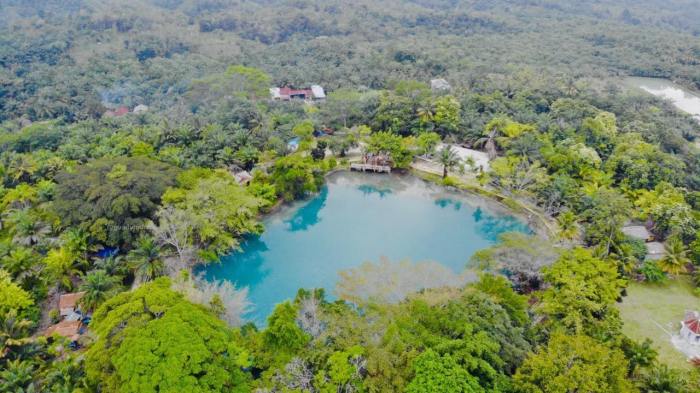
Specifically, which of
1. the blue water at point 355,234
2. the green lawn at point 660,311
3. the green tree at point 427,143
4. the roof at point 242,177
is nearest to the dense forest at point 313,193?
the green tree at point 427,143

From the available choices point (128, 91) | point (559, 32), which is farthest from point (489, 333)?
point (559, 32)

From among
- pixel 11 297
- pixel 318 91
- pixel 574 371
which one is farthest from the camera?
pixel 318 91

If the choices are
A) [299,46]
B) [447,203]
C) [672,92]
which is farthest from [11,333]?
[672,92]

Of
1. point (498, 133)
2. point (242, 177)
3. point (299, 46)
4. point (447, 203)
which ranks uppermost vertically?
point (498, 133)

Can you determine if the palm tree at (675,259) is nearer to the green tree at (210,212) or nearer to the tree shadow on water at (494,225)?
the tree shadow on water at (494,225)

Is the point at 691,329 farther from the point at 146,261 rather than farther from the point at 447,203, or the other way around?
the point at 146,261
